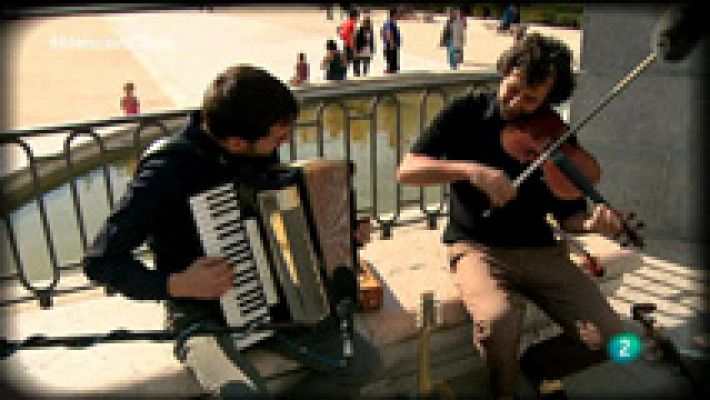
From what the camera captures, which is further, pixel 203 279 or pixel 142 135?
pixel 142 135

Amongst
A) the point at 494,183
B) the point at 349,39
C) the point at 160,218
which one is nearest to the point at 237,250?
the point at 160,218

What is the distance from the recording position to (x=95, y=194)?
883 centimetres

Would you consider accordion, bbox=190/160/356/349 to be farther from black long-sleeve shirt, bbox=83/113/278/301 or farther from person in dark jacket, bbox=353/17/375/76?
person in dark jacket, bbox=353/17/375/76

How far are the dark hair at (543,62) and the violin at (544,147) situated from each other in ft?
0.47

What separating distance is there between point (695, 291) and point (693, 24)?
1964 millimetres

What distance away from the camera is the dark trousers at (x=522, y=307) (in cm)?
261

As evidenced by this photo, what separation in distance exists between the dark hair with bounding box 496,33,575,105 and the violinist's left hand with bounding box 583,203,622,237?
1.88ft

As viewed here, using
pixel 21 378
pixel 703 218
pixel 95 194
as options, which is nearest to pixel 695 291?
pixel 703 218

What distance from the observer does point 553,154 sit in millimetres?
2725

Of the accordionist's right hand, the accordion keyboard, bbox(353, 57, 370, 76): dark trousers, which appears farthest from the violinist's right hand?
bbox(353, 57, 370, 76): dark trousers

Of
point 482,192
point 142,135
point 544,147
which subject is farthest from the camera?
point 142,135

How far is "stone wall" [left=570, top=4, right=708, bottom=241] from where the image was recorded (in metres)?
4.07

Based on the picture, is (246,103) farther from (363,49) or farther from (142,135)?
(363,49)

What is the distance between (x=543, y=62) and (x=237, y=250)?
58.4 inches
